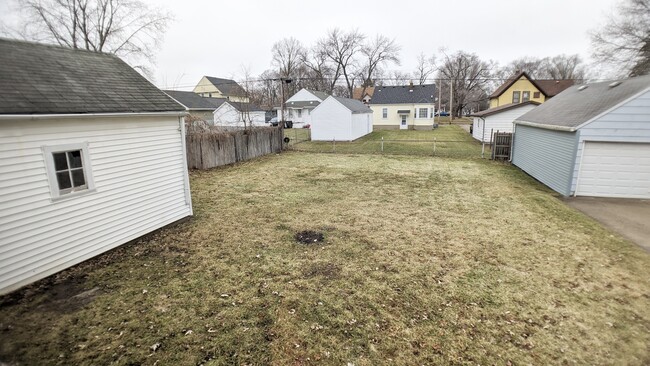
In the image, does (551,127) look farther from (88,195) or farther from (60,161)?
(60,161)

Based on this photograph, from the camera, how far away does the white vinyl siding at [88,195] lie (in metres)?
5.02

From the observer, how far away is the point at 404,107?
39062mm

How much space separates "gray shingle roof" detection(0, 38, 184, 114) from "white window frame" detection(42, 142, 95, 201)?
0.65 metres

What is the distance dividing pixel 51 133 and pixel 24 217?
151cm

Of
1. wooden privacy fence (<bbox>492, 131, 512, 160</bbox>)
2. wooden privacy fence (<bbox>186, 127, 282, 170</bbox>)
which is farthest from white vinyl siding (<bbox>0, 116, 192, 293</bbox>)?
wooden privacy fence (<bbox>492, 131, 512, 160</bbox>)

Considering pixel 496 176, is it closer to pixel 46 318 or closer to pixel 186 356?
pixel 186 356

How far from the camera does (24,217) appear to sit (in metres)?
5.14

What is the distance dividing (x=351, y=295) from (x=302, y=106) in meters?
37.9

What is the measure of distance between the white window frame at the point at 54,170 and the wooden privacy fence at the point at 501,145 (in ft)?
60.8

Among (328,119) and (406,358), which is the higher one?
(328,119)

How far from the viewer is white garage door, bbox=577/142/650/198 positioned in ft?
31.9

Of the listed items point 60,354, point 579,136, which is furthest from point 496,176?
point 60,354

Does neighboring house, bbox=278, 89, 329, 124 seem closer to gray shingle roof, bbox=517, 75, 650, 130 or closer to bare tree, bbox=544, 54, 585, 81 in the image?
gray shingle roof, bbox=517, 75, 650, 130

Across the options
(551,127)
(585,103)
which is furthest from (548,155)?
(585,103)
